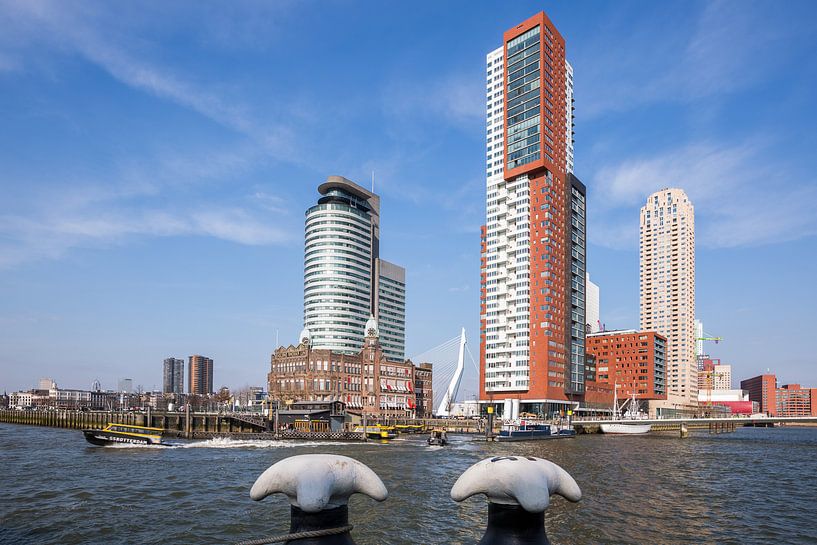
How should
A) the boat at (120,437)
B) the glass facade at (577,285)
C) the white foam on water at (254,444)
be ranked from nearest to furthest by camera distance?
the boat at (120,437)
the white foam on water at (254,444)
the glass facade at (577,285)

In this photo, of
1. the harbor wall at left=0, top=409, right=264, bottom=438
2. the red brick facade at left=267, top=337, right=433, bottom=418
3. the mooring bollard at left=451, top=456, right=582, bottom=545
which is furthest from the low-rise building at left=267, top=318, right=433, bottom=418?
the mooring bollard at left=451, top=456, right=582, bottom=545

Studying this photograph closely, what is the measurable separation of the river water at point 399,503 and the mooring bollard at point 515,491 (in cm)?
2220

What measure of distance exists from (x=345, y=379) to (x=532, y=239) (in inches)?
2409

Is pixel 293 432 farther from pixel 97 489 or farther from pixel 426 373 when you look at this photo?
pixel 426 373

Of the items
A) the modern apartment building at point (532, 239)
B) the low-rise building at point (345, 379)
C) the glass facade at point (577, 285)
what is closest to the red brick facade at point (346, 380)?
the low-rise building at point (345, 379)

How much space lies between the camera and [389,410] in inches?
6614

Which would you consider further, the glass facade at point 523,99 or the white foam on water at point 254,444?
the glass facade at point 523,99

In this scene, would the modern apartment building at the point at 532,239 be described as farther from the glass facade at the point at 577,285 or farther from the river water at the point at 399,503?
the river water at the point at 399,503

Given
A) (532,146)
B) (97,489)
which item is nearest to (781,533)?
(97,489)

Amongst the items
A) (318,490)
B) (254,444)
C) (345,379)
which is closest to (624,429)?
(345,379)

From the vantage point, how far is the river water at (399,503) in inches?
1068

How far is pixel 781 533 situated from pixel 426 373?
16632 cm

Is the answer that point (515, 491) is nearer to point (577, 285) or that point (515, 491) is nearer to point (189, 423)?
point (189, 423)

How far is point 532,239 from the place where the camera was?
148 meters
